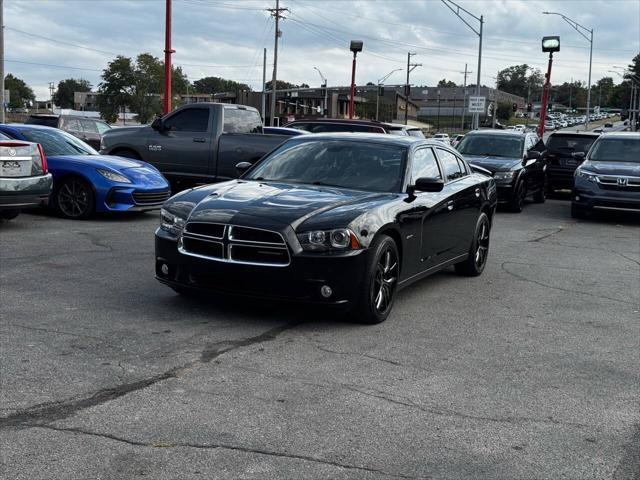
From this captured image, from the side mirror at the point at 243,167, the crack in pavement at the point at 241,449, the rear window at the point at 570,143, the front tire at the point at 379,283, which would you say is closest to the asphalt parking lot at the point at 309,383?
the crack in pavement at the point at 241,449

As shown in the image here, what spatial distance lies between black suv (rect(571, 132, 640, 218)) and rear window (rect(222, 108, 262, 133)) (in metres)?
6.75

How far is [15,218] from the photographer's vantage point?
488 inches

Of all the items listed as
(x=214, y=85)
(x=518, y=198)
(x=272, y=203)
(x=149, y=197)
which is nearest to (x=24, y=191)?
(x=149, y=197)

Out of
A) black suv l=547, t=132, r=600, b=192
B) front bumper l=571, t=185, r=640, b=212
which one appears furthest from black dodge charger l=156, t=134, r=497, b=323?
black suv l=547, t=132, r=600, b=192

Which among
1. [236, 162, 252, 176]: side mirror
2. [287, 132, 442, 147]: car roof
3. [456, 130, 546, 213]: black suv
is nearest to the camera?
[287, 132, 442, 147]: car roof

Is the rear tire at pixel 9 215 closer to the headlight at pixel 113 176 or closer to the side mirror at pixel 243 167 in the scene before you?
the headlight at pixel 113 176

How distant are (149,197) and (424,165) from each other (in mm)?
6135

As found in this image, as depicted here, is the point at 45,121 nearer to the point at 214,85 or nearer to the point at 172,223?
the point at 172,223

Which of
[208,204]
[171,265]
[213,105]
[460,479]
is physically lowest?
[460,479]

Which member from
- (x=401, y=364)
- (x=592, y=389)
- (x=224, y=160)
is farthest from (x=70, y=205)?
(x=592, y=389)

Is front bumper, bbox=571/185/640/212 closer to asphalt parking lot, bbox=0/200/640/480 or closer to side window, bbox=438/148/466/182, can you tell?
asphalt parking lot, bbox=0/200/640/480

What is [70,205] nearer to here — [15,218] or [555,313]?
[15,218]

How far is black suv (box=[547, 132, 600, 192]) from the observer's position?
70.6 ft

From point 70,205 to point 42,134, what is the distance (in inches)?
59.2
